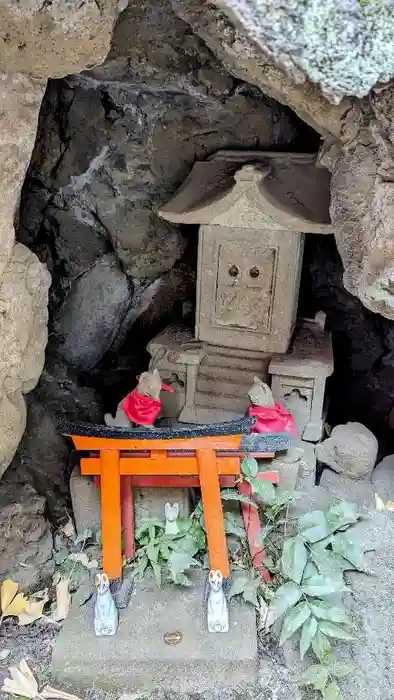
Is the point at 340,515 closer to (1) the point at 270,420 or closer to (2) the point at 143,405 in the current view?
(1) the point at 270,420

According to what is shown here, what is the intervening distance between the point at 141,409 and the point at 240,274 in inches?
58.8

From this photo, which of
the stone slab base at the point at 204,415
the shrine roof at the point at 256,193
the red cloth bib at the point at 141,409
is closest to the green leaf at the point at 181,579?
the red cloth bib at the point at 141,409

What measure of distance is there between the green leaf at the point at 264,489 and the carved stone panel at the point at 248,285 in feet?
4.59

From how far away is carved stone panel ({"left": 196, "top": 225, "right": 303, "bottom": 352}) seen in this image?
5055 millimetres

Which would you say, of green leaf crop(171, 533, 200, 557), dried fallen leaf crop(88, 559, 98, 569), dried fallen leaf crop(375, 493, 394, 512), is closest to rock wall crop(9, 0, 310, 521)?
dried fallen leaf crop(88, 559, 98, 569)

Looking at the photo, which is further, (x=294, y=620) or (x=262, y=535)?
(x=262, y=535)

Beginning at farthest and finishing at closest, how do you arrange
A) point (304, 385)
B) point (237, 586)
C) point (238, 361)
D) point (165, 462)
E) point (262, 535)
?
point (238, 361)
point (304, 385)
point (165, 462)
point (262, 535)
point (237, 586)

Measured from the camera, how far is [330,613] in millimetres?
3746

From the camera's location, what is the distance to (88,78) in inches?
199

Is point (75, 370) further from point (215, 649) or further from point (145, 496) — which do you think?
point (215, 649)

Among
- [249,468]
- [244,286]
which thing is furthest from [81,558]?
[244,286]

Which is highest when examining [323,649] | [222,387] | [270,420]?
[270,420]

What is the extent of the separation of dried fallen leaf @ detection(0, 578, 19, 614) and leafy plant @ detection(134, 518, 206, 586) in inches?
34.9

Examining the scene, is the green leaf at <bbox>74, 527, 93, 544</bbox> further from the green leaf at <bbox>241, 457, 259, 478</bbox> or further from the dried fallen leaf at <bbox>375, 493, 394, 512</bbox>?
the dried fallen leaf at <bbox>375, 493, 394, 512</bbox>
